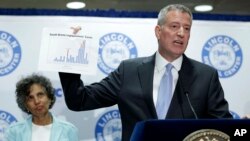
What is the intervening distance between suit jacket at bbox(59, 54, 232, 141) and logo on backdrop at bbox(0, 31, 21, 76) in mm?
798

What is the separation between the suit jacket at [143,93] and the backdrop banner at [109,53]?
1.93 ft

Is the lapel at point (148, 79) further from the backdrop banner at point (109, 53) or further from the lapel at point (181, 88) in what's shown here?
the backdrop banner at point (109, 53)

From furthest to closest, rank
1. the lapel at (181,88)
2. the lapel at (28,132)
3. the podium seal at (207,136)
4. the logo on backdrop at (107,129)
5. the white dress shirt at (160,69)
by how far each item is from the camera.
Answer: the logo on backdrop at (107,129) → the lapel at (28,132) → the white dress shirt at (160,69) → the lapel at (181,88) → the podium seal at (207,136)

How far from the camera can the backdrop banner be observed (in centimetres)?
257

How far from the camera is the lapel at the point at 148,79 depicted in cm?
179

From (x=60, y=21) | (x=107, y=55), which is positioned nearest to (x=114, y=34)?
(x=107, y=55)

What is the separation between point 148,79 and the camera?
1.86m

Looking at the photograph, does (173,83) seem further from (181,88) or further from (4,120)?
(4,120)

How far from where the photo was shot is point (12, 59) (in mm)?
2580

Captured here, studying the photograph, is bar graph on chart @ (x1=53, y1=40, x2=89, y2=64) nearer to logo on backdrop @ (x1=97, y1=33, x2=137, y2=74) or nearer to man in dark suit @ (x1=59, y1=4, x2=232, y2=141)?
man in dark suit @ (x1=59, y1=4, x2=232, y2=141)

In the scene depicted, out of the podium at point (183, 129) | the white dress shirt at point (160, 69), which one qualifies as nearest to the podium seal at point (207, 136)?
the podium at point (183, 129)

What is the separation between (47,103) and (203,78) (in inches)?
36.9

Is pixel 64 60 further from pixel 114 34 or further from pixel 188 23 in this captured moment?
pixel 114 34

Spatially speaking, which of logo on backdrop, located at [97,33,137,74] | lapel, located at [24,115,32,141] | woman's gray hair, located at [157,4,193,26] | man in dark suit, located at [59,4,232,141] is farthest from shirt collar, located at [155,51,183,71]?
lapel, located at [24,115,32,141]
